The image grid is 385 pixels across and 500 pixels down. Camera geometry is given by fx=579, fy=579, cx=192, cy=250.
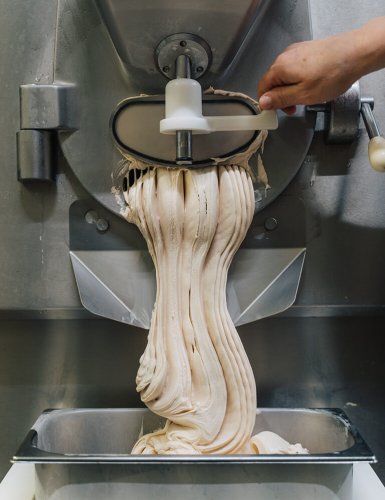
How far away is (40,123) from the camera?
2.51 ft

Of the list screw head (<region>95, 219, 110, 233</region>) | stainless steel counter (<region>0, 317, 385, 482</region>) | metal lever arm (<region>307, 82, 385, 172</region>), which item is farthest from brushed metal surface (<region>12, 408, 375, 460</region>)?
metal lever arm (<region>307, 82, 385, 172</region>)

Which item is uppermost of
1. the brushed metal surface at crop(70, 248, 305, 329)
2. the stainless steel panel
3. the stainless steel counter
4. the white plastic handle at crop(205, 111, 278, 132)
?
the stainless steel panel

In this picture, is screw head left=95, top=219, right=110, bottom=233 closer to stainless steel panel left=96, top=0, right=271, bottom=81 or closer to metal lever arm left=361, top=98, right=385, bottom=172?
stainless steel panel left=96, top=0, right=271, bottom=81

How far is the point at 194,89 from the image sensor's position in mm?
662

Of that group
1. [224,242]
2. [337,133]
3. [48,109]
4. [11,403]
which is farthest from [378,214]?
[11,403]

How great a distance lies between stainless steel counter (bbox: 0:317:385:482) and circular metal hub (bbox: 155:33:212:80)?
1.14 feet

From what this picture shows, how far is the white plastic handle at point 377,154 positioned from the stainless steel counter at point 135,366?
0.79ft

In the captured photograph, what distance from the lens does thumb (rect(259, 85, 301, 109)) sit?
25.8 inches

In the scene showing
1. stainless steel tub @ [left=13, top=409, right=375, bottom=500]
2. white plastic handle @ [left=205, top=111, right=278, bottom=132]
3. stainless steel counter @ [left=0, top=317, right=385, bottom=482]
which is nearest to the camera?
stainless steel tub @ [left=13, top=409, right=375, bottom=500]

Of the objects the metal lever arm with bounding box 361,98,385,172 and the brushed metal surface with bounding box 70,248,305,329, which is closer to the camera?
the metal lever arm with bounding box 361,98,385,172

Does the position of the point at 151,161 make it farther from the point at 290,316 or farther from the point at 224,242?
the point at 290,316

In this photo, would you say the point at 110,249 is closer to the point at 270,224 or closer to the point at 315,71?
the point at 270,224

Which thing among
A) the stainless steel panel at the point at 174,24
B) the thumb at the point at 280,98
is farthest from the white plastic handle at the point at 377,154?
the stainless steel panel at the point at 174,24

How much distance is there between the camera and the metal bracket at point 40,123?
76 cm
